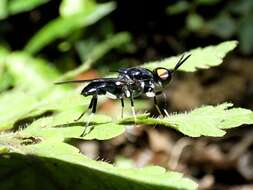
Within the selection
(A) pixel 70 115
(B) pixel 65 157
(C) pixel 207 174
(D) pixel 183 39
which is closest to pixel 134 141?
(C) pixel 207 174

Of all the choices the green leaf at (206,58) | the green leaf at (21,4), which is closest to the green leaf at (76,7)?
the green leaf at (21,4)

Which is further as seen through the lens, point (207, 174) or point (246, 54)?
point (246, 54)

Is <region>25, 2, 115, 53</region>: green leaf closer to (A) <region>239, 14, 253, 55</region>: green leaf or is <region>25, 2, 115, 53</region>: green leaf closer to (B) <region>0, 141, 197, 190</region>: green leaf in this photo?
(A) <region>239, 14, 253, 55</region>: green leaf

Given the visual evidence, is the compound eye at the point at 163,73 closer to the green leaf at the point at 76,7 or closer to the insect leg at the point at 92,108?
the insect leg at the point at 92,108

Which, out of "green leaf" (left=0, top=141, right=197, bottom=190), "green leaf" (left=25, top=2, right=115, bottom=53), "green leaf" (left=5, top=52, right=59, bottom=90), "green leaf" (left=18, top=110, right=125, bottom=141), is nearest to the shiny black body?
"green leaf" (left=18, top=110, right=125, bottom=141)

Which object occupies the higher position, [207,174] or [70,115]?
[70,115]

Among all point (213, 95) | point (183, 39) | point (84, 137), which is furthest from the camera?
point (183, 39)

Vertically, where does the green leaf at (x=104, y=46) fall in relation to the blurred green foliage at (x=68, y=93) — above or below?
below

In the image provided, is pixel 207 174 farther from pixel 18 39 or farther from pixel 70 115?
pixel 70 115
